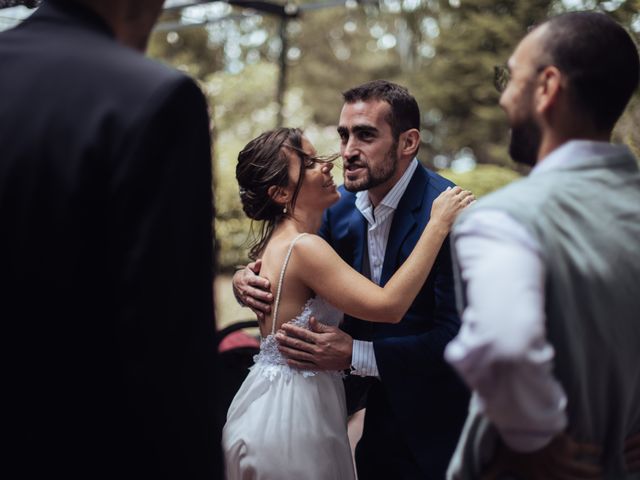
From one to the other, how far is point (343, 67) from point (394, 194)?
2873 centimetres

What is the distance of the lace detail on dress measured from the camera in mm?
2861

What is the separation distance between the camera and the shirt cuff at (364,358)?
2.82 m

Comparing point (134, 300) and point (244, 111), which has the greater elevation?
point (134, 300)

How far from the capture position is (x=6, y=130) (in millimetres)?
1447

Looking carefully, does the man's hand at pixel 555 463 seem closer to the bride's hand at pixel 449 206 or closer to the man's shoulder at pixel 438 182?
the bride's hand at pixel 449 206

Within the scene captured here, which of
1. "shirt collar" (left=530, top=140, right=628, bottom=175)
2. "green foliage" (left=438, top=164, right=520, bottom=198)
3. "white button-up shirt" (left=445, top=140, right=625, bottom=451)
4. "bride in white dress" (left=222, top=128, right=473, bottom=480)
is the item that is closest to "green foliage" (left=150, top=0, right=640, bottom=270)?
"green foliage" (left=438, top=164, right=520, bottom=198)

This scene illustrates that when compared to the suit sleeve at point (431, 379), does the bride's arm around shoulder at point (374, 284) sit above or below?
above

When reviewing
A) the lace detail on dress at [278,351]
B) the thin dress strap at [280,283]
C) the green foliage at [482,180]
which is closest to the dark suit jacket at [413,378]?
the lace detail on dress at [278,351]

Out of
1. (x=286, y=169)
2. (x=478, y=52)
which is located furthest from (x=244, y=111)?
(x=286, y=169)

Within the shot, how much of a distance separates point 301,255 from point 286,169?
36 centimetres

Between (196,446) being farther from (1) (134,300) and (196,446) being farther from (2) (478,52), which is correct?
(2) (478,52)

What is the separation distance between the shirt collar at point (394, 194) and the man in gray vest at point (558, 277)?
129cm

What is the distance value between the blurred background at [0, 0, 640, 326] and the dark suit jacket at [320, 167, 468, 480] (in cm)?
171

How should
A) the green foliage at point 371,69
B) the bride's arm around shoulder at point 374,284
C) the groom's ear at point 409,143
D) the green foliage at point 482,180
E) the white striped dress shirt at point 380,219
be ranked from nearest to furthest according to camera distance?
the bride's arm around shoulder at point 374,284
the white striped dress shirt at point 380,219
the groom's ear at point 409,143
the green foliage at point 482,180
the green foliage at point 371,69
